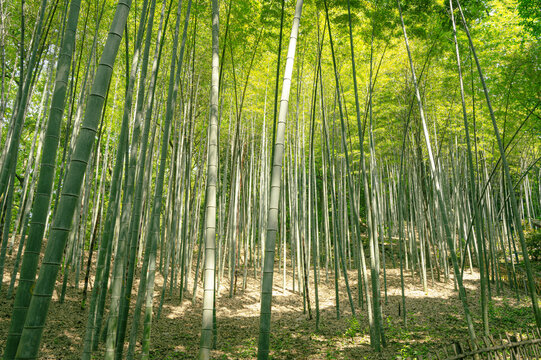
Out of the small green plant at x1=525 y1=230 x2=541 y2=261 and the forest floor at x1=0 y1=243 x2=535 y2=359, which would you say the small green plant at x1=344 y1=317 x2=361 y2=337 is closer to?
the forest floor at x1=0 y1=243 x2=535 y2=359

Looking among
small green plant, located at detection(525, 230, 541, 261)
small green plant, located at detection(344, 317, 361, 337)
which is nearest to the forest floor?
small green plant, located at detection(344, 317, 361, 337)

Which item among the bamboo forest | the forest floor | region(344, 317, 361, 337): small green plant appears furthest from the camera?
region(344, 317, 361, 337): small green plant

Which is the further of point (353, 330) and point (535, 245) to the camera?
point (535, 245)

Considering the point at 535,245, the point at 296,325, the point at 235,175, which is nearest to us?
the point at 296,325

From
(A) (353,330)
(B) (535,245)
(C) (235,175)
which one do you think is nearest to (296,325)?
(A) (353,330)

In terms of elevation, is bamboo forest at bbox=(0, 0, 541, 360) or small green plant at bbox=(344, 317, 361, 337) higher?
bamboo forest at bbox=(0, 0, 541, 360)

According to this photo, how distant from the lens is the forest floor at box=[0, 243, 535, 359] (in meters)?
3.33

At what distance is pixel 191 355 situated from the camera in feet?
11.1

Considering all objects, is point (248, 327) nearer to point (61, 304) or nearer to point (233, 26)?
point (61, 304)

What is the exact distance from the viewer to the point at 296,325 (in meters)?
4.50

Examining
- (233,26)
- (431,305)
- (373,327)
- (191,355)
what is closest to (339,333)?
(373,327)

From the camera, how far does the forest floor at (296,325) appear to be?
333 cm

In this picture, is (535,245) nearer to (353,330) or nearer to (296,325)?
(353,330)

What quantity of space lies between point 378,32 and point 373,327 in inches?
133
